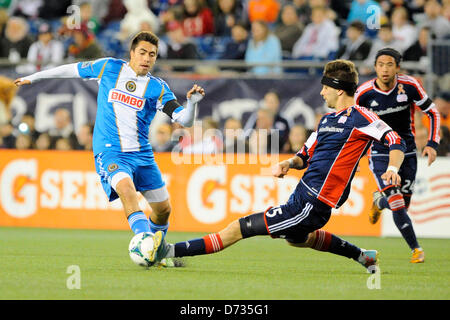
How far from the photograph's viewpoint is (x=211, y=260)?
1029 centimetres

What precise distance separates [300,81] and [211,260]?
7.13 meters

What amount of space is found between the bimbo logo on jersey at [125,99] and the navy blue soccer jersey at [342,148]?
216 centimetres

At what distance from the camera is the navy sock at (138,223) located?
8.62 meters

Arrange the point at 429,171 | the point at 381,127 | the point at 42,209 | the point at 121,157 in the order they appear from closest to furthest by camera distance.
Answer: the point at 381,127 → the point at 121,157 → the point at 429,171 → the point at 42,209

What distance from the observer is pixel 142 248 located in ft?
26.8

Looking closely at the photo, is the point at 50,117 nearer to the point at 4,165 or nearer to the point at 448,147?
the point at 4,165

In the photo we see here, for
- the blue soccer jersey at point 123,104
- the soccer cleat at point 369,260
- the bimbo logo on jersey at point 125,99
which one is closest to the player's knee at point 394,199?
the soccer cleat at point 369,260

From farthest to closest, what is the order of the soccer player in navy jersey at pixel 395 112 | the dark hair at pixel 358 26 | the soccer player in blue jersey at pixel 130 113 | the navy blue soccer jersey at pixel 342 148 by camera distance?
the dark hair at pixel 358 26 → the soccer player in navy jersey at pixel 395 112 → the soccer player in blue jersey at pixel 130 113 → the navy blue soccer jersey at pixel 342 148

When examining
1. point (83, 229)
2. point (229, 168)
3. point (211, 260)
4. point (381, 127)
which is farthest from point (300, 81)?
point (381, 127)

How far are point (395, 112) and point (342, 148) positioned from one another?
276 centimetres

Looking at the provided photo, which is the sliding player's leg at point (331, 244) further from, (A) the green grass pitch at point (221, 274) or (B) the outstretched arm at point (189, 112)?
(B) the outstretched arm at point (189, 112)

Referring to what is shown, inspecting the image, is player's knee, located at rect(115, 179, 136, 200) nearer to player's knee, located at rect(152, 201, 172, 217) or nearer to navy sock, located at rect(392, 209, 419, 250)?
player's knee, located at rect(152, 201, 172, 217)

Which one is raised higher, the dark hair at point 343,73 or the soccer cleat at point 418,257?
the dark hair at point 343,73

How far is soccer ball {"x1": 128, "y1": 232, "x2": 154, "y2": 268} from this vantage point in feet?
26.7
